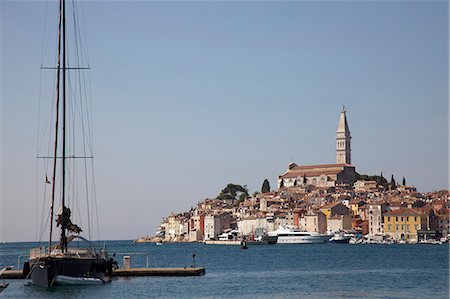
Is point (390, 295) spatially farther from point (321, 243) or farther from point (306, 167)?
point (306, 167)

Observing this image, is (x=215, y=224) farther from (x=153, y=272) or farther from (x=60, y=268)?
(x=60, y=268)

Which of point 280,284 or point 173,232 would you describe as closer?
point 280,284

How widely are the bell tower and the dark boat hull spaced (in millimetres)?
145557

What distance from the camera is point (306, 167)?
541ft

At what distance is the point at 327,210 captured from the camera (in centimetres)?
12938

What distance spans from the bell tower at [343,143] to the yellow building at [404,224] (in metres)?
56.9

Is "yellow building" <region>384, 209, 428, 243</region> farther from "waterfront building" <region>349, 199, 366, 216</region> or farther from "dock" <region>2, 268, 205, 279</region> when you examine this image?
"dock" <region>2, 268, 205, 279</region>

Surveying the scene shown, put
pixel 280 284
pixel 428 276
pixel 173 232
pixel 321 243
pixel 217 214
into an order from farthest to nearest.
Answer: pixel 173 232
pixel 217 214
pixel 321 243
pixel 428 276
pixel 280 284

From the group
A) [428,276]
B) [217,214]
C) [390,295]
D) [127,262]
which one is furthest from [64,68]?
[217,214]

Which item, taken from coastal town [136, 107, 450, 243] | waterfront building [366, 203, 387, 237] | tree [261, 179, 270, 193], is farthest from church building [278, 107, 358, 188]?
waterfront building [366, 203, 387, 237]

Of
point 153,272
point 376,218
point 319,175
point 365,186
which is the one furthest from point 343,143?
point 153,272

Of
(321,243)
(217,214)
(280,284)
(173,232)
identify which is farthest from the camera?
(173,232)

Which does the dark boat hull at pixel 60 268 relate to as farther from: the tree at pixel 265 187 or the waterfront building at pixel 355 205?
the tree at pixel 265 187

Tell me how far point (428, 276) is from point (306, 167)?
123793 mm
